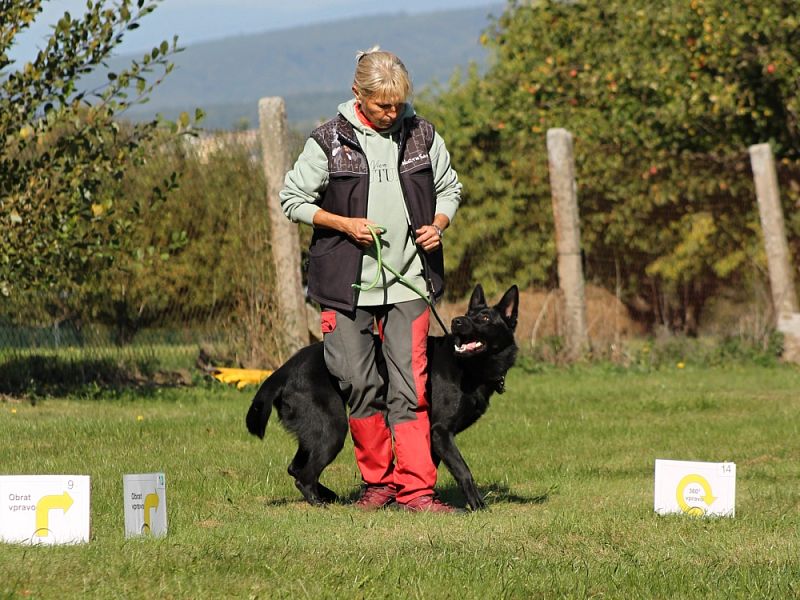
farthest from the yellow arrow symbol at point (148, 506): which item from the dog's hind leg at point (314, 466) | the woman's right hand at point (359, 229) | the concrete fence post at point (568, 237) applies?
the concrete fence post at point (568, 237)

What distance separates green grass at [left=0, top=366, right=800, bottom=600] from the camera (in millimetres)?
4285

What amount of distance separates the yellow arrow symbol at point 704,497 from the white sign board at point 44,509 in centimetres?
280

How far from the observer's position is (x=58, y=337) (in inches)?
413

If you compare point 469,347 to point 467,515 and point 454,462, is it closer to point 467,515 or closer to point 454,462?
point 454,462

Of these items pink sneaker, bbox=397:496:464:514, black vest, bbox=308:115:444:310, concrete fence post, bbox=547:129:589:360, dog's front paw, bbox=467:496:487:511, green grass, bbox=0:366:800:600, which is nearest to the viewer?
green grass, bbox=0:366:800:600

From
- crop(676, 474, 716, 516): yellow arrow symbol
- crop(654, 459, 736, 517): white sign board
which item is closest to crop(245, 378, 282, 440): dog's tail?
crop(654, 459, 736, 517): white sign board

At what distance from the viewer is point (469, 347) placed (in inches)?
247

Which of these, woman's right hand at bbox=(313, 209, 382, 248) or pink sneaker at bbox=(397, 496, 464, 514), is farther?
pink sneaker at bbox=(397, 496, 464, 514)

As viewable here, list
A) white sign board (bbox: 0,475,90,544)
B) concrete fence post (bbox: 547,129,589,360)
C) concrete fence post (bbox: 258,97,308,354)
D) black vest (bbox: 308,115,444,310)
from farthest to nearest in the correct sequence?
concrete fence post (bbox: 547,129,589,360)
concrete fence post (bbox: 258,97,308,354)
black vest (bbox: 308,115,444,310)
white sign board (bbox: 0,475,90,544)

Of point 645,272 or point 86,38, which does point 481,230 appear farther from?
point 86,38

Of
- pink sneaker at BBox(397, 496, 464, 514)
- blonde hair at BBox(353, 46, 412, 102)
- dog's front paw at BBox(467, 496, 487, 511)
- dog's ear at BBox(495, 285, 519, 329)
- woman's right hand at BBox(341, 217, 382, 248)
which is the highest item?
blonde hair at BBox(353, 46, 412, 102)

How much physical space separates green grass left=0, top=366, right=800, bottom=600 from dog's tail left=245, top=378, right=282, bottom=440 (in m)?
0.41

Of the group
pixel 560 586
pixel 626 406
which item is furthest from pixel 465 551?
pixel 626 406

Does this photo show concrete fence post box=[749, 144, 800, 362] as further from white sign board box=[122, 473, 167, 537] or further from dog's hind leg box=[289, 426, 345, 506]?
white sign board box=[122, 473, 167, 537]
